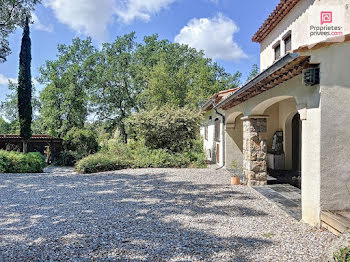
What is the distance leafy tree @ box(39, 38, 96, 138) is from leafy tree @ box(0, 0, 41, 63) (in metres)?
10.0

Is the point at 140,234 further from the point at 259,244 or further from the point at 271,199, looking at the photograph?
the point at 271,199

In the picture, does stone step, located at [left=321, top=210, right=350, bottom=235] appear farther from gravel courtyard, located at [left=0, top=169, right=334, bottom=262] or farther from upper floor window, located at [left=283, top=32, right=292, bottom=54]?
upper floor window, located at [left=283, top=32, right=292, bottom=54]

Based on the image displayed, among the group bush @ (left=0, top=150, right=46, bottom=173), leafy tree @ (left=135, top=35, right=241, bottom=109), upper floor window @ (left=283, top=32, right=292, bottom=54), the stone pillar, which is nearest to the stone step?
the stone pillar

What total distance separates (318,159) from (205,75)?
1908cm

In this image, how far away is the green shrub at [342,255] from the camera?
2.39 meters

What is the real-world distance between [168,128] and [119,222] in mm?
9307

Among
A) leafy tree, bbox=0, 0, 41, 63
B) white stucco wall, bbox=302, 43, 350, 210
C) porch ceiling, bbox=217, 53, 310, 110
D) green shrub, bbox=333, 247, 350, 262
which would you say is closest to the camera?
green shrub, bbox=333, 247, 350, 262

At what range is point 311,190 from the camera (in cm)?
432

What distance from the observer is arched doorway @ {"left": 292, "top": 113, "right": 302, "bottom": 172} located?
10227 mm

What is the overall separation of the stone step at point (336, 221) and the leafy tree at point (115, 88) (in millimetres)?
24123

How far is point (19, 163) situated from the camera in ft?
36.9

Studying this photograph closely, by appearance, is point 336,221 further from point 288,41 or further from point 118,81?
point 118,81

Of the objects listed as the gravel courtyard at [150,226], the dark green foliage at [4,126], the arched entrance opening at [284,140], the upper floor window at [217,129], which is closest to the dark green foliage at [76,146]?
the upper floor window at [217,129]

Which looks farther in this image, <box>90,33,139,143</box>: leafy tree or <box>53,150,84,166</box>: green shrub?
<box>90,33,139,143</box>: leafy tree
